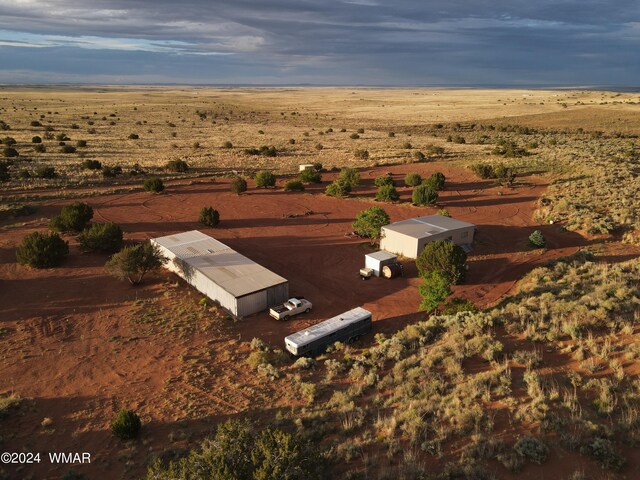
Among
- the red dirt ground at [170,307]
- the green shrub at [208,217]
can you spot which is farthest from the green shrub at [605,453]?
the green shrub at [208,217]

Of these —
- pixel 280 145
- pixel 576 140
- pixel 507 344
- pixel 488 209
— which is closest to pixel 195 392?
pixel 507 344

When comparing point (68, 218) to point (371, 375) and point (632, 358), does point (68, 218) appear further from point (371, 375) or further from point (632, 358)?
point (632, 358)

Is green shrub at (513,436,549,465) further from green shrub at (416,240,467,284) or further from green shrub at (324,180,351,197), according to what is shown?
green shrub at (324,180,351,197)

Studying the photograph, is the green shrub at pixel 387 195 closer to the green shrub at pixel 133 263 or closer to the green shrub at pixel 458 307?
the green shrub at pixel 458 307

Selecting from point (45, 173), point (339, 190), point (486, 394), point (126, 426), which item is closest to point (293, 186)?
point (339, 190)

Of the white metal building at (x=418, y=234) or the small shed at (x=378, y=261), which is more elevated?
the white metal building at (x=418, y=234)

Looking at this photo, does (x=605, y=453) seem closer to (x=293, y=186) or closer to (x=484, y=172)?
(x=293, y=186)
